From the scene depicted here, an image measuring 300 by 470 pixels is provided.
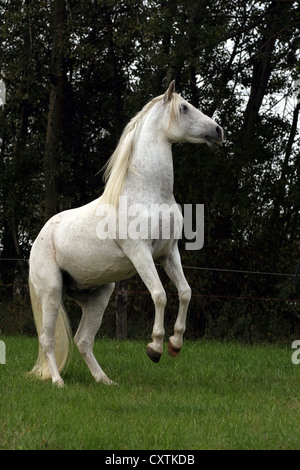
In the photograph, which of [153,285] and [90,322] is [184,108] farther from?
[90,322]

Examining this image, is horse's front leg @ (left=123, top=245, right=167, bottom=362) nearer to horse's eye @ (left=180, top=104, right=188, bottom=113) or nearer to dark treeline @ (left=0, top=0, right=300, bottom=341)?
horse's eye @ (left=180, top=104, right=188, bottom=113)

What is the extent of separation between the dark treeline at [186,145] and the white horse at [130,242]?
456cm

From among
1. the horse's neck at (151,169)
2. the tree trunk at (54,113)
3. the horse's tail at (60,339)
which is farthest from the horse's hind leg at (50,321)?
the tree trunk at (54,113)

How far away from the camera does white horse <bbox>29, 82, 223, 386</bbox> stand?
5.71 metres

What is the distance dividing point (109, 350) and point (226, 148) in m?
4.62

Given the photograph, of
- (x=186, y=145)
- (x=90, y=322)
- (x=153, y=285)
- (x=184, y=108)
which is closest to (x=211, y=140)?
(x=184, y=108)

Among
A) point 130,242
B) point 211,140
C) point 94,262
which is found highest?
point 211,140

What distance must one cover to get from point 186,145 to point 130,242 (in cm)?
596

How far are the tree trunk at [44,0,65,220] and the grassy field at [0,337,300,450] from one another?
4.27 m

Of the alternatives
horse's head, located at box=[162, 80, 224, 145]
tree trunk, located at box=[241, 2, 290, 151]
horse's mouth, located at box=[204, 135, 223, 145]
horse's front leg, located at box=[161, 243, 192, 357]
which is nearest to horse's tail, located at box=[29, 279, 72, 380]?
horse's front leg, located at box=[161, 243, 192, 357]

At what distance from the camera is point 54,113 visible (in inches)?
492

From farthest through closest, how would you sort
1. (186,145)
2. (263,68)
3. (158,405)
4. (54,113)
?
(54,113) < (263,68) < (186,145) < (158,405)

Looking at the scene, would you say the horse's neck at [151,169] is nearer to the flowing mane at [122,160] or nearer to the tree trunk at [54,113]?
the flowing mane at [122,160]

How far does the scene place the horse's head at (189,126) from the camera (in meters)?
5.84
